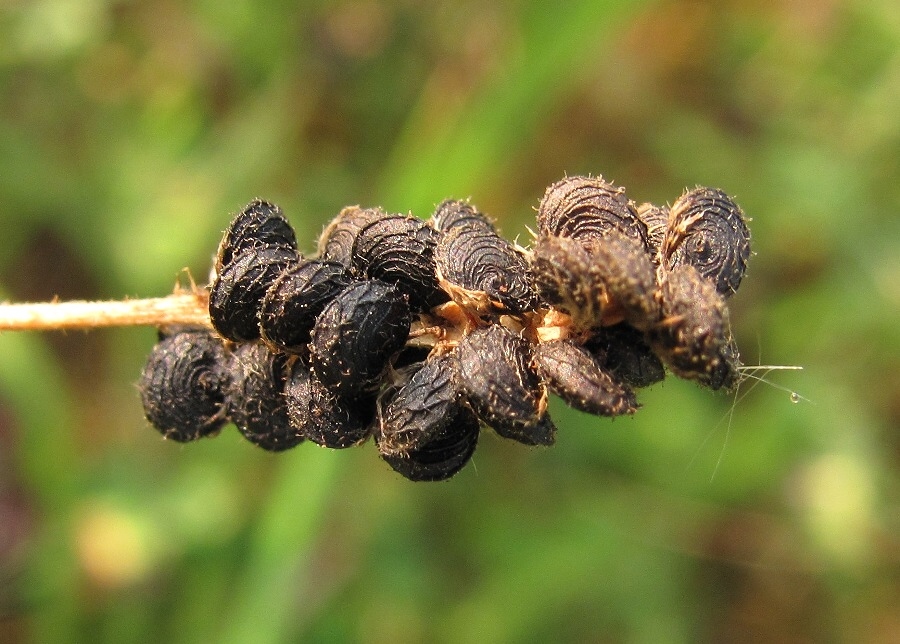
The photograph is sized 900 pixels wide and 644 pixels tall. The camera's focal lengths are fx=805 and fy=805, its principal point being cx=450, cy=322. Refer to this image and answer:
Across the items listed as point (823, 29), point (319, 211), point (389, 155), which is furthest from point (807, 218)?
point (319, 211)

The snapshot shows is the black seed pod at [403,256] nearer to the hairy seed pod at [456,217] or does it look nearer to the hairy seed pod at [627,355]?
the hairy seed pod at [456,217]

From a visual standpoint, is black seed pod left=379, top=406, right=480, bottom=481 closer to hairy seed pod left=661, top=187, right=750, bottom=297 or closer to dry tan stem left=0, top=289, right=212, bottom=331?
hairy seed pod left=661, top=187, right=750, bottom=297

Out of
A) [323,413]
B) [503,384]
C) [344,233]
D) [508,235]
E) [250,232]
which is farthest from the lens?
[508,235]

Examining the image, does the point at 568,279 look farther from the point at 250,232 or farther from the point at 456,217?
the point at 250,232

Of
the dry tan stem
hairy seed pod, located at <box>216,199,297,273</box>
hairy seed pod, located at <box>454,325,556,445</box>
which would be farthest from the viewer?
the dry tan stem

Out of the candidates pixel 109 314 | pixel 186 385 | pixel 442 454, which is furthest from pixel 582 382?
pixel 109 314

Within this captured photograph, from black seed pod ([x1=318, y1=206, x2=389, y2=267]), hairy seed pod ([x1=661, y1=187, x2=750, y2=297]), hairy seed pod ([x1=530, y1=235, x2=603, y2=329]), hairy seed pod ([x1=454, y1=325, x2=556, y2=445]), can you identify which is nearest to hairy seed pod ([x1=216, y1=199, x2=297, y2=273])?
black seed pod ([x1=318, y1=206, x2=389, y2=267])

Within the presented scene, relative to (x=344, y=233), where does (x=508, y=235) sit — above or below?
above

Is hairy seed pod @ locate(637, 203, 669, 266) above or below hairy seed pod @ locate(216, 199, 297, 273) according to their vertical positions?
above
